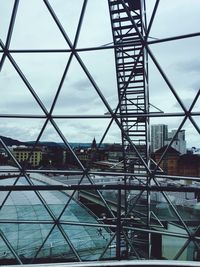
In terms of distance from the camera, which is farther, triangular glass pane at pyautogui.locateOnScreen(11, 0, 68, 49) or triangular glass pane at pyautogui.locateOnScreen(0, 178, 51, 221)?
triangular glass pane at pyautogui.locateOnScreen(0, 178, 51, 221)

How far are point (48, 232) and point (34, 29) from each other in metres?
7.03

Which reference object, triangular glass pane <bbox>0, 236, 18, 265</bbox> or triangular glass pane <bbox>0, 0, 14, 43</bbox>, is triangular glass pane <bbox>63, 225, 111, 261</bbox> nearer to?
triangular glass pane <bbox>0, 236, 18, 265</bbox>

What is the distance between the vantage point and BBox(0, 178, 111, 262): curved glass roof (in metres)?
8.85

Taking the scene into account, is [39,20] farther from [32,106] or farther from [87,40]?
[32,106]

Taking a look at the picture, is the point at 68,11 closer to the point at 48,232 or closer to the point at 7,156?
the point at 7,156

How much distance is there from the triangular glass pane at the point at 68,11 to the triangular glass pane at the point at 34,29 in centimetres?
30

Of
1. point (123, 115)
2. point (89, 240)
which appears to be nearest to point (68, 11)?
point (123, 115)

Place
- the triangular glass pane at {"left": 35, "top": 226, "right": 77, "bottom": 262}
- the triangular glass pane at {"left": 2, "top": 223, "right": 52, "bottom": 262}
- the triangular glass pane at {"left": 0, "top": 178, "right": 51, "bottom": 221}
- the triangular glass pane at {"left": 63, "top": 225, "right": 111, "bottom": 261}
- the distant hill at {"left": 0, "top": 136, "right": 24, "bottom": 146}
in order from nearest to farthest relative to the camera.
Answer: the triangular glass pane at {"left": 35, "top": 226, "right": 77, "bottom": 262} < the triangular glass pane at {"left": 2, "top": 223, "right": 52, "bottom": 262} < the triangular glass pane at {"left": 63, "top": 225, "right": 111, "bottom": 261} < the distant hill at {"left": 0, "top": 136, "right": 24, "bottom": 146} < the triangular glass pane at {"left": 0, "top": 178, "right": 51, "bottom": 221}

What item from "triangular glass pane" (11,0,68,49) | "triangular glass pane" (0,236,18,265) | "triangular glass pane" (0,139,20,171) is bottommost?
→ "triangular glass pane" (0,236,18,265)

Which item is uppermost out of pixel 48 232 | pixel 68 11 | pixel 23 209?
pixel 68 11

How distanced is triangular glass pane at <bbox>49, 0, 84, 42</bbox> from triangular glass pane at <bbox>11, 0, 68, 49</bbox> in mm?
300

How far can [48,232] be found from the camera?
37.9 ft

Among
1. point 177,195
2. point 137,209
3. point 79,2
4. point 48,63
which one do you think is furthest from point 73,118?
point 177,195

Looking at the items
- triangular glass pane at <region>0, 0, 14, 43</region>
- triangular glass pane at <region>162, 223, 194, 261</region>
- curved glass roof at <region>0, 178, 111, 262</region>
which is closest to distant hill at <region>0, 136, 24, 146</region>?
curved glass roof at <region>0, 178, 111, 262</region>
